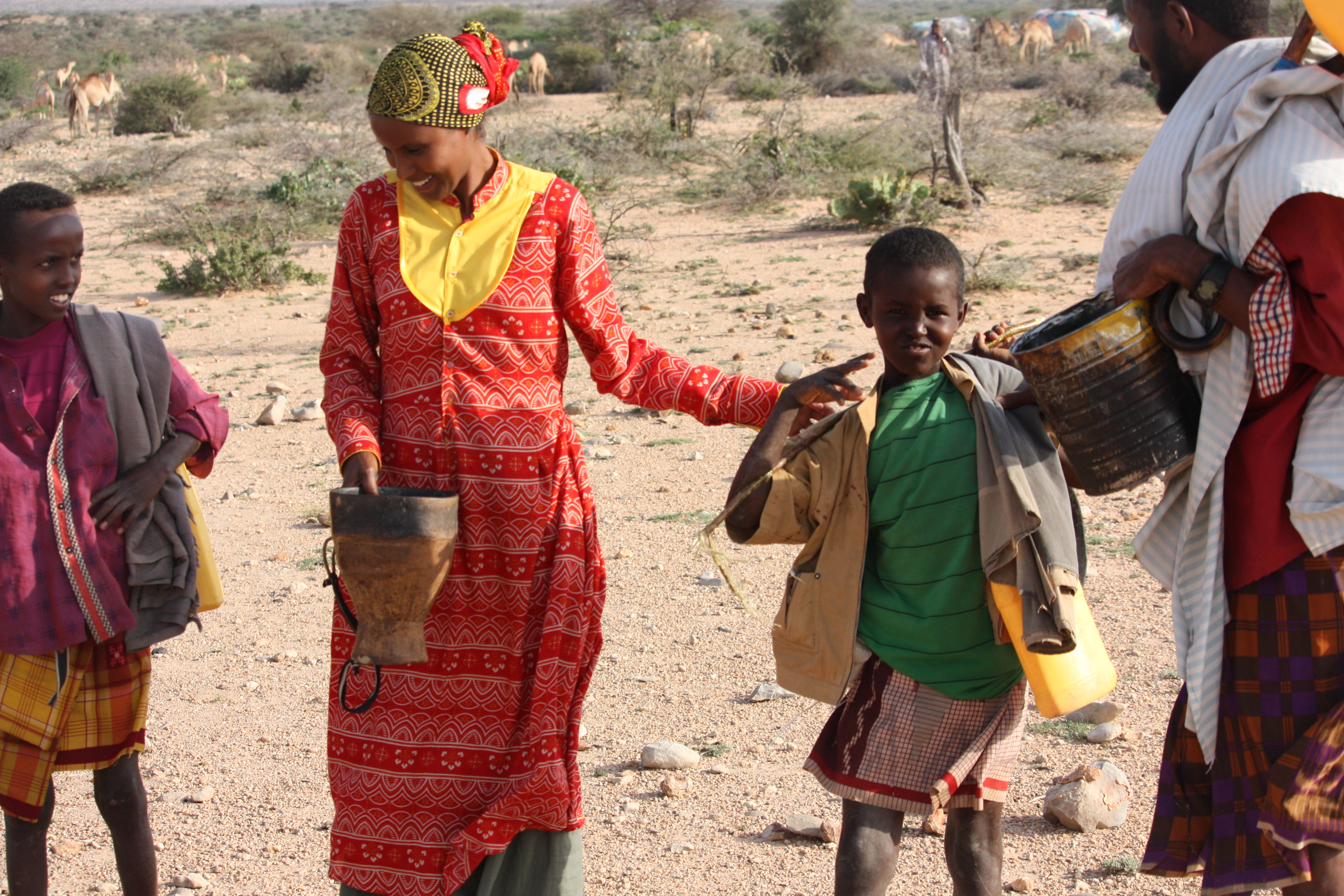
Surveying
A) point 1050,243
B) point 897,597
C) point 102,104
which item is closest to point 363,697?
point 897,597


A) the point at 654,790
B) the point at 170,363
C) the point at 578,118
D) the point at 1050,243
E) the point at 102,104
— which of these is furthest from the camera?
the point at 102,104

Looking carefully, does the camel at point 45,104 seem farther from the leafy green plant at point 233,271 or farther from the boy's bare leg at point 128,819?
the boy's bare leg at point 128,819

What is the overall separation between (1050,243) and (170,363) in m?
8.88

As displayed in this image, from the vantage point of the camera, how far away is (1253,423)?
6.62 feet

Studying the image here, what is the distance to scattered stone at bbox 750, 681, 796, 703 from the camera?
3.83 metres

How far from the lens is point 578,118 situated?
71.4 ft

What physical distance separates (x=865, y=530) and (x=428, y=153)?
3.52 ft

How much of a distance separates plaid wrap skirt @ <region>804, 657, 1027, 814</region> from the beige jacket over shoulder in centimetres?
9

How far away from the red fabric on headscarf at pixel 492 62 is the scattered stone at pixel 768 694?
6.49ft

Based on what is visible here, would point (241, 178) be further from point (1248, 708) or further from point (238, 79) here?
point (238, 79)

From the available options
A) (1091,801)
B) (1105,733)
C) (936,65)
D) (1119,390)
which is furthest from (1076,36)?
(1119,390)

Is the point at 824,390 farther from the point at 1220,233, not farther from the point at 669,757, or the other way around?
the point at 669,757

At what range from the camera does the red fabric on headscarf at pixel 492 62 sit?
250cm

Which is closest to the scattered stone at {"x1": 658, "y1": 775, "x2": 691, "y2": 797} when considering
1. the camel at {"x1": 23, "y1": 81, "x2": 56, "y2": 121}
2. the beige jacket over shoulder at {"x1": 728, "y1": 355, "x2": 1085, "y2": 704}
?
the beige jacket over shoulder at {"x1": 728, "y1": 355, "x2": 1085, "y2": 704}
